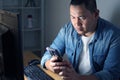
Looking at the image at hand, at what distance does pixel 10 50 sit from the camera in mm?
1021

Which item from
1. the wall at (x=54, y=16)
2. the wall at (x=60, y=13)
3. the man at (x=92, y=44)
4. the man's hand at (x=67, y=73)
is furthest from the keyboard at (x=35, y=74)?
the wall at (x=54, y=16)

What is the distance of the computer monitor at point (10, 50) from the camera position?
982mm

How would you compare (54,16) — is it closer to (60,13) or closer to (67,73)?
(60,13)

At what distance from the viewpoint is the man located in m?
1.53

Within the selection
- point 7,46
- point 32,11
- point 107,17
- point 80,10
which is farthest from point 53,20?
point 7,46

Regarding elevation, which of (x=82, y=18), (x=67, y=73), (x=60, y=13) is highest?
(x=82, y=18)

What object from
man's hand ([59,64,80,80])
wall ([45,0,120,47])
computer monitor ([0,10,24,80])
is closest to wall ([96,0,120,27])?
wall ([45,0,120,47])

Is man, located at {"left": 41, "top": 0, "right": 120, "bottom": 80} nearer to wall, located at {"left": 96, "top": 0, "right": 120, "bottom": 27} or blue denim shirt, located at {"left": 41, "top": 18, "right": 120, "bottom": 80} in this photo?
blue denim shirt, located at {"left": 41, "top": 18, "right": 120, "bottom": 80}

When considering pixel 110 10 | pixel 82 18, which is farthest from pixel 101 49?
pixel 110 10

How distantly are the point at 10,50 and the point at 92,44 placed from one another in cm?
78

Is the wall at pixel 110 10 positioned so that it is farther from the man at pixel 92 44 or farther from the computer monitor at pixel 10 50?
the computer monitor at pixel 10 50

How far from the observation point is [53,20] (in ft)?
9.82

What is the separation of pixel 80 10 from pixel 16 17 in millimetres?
715

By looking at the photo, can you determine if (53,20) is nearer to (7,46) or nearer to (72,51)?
(72,51)
